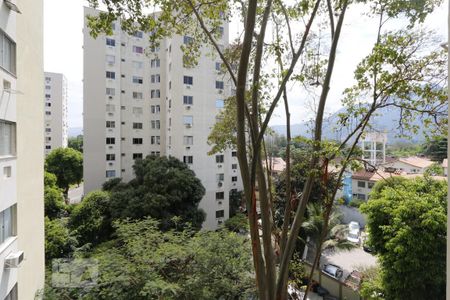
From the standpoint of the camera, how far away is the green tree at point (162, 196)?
948cm

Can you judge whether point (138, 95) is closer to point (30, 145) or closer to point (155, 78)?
point (155, 78)

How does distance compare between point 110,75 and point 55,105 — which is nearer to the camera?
point 110,75

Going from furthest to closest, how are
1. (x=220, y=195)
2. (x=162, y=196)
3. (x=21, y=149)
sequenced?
(x=220, y=195) < (x=162, y=196) < (x=21, y=149)

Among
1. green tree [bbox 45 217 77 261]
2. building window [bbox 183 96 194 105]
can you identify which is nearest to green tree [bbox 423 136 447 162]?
green tree [bbox 45 217 77 261]

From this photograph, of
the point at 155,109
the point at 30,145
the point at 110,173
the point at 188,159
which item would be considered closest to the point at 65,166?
the point at 110,173

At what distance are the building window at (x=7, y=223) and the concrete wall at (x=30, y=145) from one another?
0.32ft

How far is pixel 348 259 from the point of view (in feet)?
36.5

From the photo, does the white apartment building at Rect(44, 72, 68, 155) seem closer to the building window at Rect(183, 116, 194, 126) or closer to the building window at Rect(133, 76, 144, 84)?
the building window at Rect(133, 76, 144, 84)

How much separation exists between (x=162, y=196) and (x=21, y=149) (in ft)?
18.9

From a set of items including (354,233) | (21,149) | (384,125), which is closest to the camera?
(384,125)

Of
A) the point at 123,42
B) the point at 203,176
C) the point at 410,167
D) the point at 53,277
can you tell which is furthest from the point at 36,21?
the point at 410,167

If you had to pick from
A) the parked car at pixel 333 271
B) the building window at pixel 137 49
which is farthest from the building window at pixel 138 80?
the parked car at pixel 333 271

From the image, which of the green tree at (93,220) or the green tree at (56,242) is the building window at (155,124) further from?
the green tree at (56,242)

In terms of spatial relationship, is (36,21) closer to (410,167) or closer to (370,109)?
(370,109)
